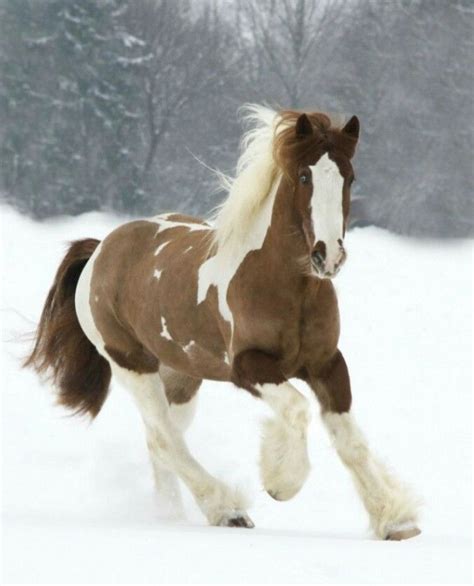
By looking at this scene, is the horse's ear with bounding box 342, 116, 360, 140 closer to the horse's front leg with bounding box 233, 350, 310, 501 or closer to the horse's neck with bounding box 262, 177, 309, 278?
the horse's neck with bounding box 262, 177, 309, 278

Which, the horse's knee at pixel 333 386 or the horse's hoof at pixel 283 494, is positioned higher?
the horse's knee at pixel 333 386

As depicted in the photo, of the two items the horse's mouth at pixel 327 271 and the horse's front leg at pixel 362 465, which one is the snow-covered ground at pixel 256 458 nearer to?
the horse's front leg at pixel 362 465

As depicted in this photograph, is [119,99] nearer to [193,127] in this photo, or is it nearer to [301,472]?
[193,127]

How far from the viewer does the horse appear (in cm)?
514

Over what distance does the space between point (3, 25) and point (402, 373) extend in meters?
12.3

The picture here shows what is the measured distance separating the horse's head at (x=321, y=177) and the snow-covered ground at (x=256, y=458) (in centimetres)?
111

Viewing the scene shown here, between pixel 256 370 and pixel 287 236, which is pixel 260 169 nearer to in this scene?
pixel 287 236

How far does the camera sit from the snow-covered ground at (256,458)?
4.07m

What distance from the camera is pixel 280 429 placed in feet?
17.1

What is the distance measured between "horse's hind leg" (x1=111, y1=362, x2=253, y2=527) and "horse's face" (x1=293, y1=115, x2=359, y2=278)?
1545 millimetres

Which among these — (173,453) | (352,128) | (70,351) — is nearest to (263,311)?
(352,128)

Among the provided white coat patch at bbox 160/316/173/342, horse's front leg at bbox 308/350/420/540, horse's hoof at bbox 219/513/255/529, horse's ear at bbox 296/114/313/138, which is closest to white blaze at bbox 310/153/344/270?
horse's ear at bbox 296/114/313/138

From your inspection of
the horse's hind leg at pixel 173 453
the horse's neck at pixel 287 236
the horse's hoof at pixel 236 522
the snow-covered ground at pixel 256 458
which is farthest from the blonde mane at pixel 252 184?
the horse's hoof at pixel 236 522

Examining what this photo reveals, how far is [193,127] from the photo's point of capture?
21.3m
